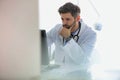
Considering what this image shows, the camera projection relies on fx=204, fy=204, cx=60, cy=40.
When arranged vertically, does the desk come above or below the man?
below

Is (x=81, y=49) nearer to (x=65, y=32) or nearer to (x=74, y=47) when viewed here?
(x=74, y=47)

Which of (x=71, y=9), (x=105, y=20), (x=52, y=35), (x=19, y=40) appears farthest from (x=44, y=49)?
(x=105, y=20)

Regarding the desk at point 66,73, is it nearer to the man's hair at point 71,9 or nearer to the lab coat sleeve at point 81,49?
the lab coat sleeve at point 81,49

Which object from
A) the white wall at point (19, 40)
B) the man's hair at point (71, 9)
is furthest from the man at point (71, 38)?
the white wall at point (19, 40)

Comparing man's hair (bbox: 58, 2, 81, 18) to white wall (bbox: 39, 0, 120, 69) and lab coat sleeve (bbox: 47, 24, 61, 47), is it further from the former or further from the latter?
lab coat sleeve (bbox: 47, 24, 61, 47)

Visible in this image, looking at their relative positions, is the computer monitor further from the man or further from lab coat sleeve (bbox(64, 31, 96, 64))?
lab coat sleeve (bbox(64, 31, 96, 64))

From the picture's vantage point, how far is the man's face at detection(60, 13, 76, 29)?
169cm

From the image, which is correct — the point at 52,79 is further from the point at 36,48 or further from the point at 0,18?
the point at 0,18

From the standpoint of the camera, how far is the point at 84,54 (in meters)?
1.70

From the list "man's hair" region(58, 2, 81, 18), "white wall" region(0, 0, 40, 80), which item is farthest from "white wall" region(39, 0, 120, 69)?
"white wall" region(0, 0, 40, 80)

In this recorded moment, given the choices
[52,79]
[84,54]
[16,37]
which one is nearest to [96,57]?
[84,54]

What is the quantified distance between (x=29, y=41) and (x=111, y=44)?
0.69 metres

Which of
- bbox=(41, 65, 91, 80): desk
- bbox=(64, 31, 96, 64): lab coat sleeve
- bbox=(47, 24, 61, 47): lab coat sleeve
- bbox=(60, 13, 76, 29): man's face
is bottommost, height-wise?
bbox=(41, 65, 91, 80): desk

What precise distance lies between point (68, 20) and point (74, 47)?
23 centimetres
